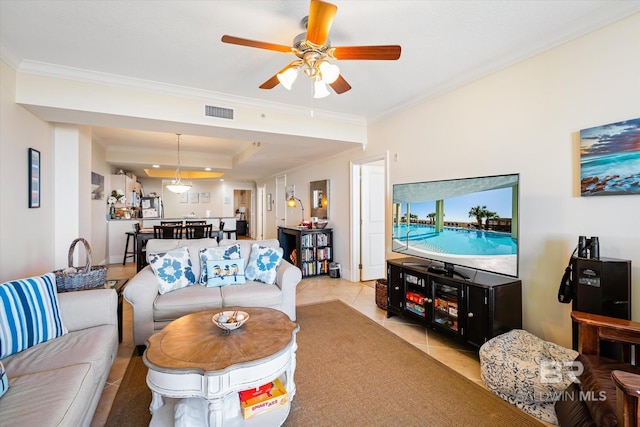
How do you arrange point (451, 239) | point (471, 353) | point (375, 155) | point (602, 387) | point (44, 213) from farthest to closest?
point (375, 155), point (44, 213), point (451, 239), point (471, 353), point (602, 387)

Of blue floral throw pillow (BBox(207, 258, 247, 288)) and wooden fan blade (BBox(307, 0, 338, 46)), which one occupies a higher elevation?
wooden fan blade (BBox(307, 0, 338, 46))

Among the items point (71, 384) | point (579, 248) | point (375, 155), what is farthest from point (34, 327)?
point (375, 155)

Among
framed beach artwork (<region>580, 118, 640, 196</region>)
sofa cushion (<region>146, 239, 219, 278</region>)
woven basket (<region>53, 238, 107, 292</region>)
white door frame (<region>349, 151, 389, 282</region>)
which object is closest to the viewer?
framed beach artwork (<region>580, 118, 640, 196</region>)

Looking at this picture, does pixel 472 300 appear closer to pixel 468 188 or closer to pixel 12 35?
pixel 468 188

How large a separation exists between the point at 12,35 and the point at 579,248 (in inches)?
171

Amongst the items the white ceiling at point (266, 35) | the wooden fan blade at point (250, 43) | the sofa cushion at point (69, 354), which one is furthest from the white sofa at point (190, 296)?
the wooden fan blade at point (250, 43)

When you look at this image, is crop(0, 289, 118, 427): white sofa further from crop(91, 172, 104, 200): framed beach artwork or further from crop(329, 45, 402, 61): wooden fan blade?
crop(91, 172, 104, 200): framed beach artwork

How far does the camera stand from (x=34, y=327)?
1.71 metres

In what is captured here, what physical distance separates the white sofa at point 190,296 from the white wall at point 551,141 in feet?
7.07

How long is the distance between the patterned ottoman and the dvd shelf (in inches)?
134

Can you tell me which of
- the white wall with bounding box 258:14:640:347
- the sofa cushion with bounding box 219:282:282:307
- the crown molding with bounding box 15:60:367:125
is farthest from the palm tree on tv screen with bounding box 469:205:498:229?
the sofa cushion with bounding box 219:282:282:307

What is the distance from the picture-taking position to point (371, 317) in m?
3.34

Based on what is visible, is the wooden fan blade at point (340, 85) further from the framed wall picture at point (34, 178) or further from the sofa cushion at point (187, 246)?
the framed wall picture at point (34, 178)

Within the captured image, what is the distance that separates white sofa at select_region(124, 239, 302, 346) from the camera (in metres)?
2.48
